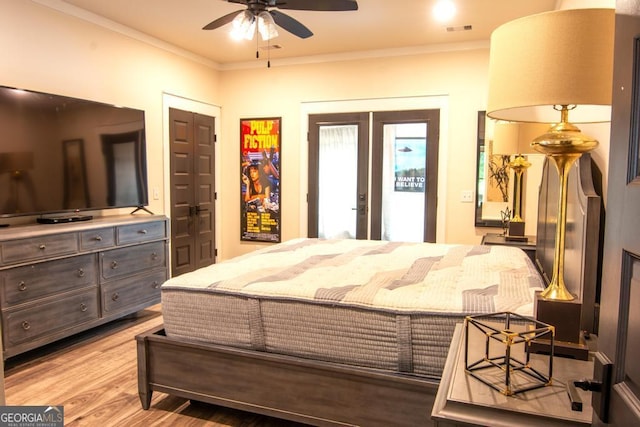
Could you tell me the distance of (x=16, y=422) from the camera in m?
2.02

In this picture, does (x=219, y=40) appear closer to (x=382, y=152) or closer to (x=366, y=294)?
(x=382, y=152)

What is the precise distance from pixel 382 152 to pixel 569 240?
3.44 m

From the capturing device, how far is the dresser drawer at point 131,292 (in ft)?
11.8

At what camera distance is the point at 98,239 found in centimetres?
346

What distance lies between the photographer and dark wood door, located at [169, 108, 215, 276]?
5164 millimetres

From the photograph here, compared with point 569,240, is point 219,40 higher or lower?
higher

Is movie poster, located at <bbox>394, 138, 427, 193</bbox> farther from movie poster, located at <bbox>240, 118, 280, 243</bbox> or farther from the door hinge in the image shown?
the door hinge

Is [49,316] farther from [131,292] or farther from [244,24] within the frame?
[244,24]

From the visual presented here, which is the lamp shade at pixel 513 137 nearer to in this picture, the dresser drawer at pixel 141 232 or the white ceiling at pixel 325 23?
the white ceiling at pixel 325 23

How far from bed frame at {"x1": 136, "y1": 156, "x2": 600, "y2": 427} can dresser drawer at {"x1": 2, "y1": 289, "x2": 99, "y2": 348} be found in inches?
43.9

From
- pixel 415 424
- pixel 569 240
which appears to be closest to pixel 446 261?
pixel 569 240

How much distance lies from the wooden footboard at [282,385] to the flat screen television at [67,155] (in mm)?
1728

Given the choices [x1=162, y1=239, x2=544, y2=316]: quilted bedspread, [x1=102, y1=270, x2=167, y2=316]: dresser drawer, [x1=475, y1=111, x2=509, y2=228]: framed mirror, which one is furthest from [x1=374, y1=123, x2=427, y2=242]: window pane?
[x1=102, y1=270, x2=167, y2=316]: dresser drawer

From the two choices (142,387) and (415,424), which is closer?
(415,424)
